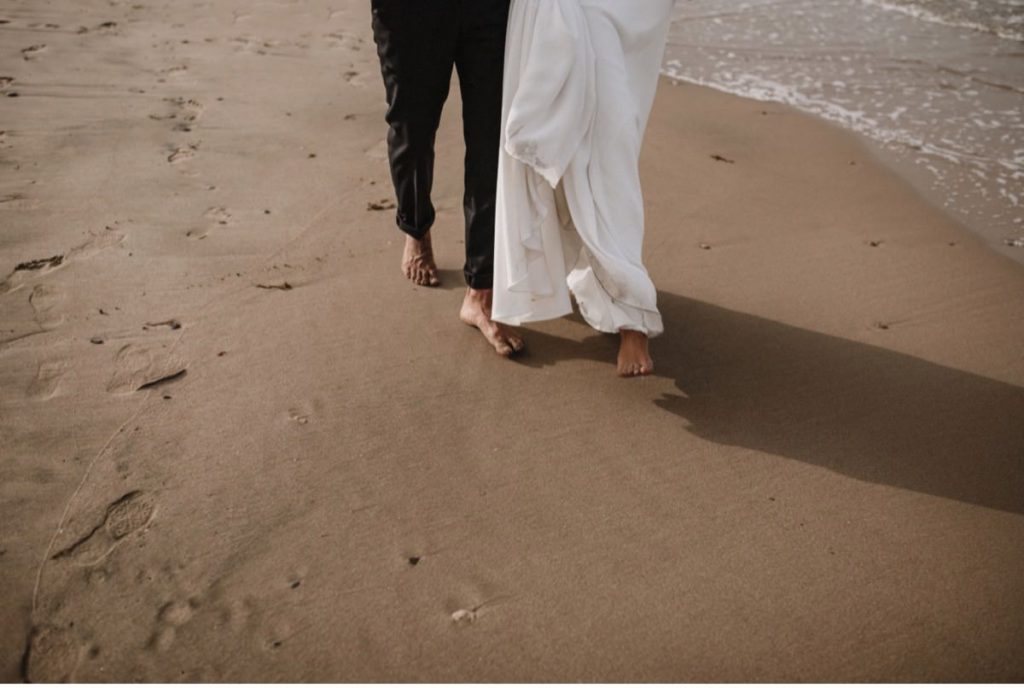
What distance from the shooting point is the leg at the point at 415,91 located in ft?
8.30

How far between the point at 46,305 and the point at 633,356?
1.96 metres

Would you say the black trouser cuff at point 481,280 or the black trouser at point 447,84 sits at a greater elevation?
the black trouser at point 447,84

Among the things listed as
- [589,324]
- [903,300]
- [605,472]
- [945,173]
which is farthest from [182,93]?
[945,173]

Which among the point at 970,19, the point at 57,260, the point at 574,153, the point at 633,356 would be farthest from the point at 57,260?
the point at 970,19

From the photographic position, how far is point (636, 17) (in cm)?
244

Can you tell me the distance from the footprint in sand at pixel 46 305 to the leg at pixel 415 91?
1.19m

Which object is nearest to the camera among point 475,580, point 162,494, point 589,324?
point 475,580

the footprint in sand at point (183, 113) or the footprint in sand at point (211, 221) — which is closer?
the footprint in sand at point (211, 221)

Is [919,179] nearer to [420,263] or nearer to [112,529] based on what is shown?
[420,263]

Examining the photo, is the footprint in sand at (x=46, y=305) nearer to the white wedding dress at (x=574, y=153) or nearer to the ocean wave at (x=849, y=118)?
the white wedding dress at (x=574, y=153)

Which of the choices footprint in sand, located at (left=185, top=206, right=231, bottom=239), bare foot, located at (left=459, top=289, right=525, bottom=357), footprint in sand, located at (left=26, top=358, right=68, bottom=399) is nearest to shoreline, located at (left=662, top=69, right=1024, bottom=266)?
bare foot, located at (left=459, top=289, right=525, bottom=357)

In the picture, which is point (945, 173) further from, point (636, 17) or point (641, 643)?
point (641, 643)

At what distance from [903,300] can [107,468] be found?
9.03 ft

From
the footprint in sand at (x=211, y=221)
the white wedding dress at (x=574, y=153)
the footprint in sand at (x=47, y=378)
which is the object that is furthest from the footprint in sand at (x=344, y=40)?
the footprint in sand at (x=47, y=378)
